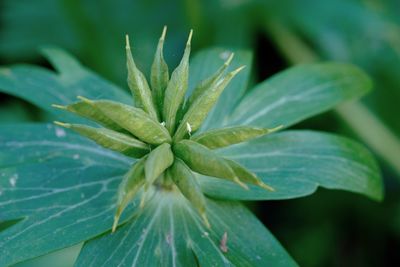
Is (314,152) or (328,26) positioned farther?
(328,26)

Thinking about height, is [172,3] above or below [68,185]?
above

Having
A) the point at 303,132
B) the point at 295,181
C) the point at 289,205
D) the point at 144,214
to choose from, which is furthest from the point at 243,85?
the point at 289,205

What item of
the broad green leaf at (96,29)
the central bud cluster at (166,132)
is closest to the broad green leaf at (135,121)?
the central bud cluster at (166,132)

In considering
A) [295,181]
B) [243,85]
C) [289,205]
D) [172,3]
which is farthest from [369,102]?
[295,181]

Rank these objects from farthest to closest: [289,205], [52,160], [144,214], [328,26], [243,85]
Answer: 1. [328,26]
2. [289,205]
3. [243,85]
4. [52,160]
5. [144,214]

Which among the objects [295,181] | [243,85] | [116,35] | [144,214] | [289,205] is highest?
[116,35]

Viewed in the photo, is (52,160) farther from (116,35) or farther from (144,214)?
(116,35)

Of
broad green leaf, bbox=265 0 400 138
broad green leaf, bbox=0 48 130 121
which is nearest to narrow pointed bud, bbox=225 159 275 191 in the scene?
broad green leaf, bbox=0 48 130 121

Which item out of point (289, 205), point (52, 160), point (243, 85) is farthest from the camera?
point (289, 205)
